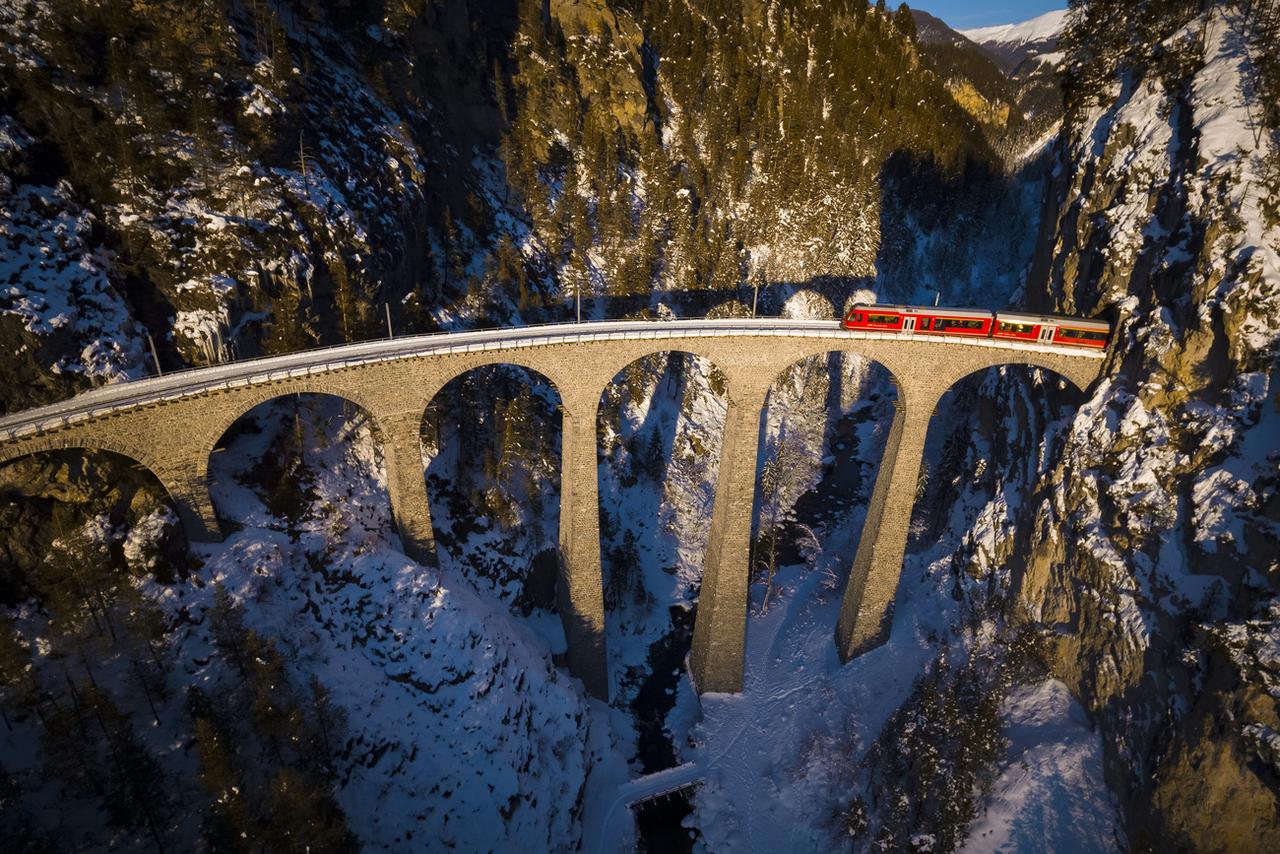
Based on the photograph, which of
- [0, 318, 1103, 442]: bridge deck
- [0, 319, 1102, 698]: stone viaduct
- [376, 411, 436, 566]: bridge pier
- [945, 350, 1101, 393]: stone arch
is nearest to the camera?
[0, 318, 1103, 442]: bridge deck

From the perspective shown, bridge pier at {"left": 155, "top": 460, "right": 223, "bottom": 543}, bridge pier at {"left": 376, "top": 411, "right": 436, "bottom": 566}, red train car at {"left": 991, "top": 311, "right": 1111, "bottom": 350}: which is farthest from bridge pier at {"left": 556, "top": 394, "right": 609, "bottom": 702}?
red train car at {"left": 991, "top": 311, "right": 1111, "bottom": 350}

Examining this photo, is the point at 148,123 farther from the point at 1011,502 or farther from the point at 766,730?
the point at 1011,502

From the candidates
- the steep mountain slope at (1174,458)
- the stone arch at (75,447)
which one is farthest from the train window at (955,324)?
the stone arch at (75,447)

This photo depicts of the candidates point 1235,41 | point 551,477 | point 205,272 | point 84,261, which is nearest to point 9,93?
point 84,261

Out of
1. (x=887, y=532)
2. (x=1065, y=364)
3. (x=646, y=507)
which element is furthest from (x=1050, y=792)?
(x=646, y=507)

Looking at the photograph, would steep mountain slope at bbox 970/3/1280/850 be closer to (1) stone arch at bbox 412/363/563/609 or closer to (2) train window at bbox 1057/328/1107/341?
(2) train window at bbox 1057/328/1107/341

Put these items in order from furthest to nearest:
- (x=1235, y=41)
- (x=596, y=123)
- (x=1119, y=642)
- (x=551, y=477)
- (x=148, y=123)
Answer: (x=596, y=123) < (x=551, y=477) < (x=148, y=123) < (x=1235, y=41) < (x=1119, y=642)
